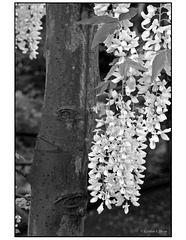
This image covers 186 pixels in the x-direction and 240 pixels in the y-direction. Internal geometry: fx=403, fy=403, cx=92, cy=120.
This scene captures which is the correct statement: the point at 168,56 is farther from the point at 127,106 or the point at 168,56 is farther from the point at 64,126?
the point at 64,126

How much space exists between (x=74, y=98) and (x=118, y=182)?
31cm

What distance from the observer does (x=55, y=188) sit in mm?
1289

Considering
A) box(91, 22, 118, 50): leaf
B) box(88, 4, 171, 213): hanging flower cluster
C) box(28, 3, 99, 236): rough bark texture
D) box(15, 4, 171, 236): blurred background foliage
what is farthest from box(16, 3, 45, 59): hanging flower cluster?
box(15, 4, 171, 236): blurred background foliage

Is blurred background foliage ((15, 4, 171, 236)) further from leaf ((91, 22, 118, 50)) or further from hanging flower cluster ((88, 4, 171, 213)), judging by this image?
leaf ((91, 22, 118, 50))

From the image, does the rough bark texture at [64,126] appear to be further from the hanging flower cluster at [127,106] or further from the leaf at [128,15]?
the leaf at [128,15]

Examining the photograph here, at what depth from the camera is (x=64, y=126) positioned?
1.28 meters

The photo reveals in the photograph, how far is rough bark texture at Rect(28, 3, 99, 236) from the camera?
4.20ft

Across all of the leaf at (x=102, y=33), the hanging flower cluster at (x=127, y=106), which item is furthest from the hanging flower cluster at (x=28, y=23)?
the leaf at (x=102, y=33)

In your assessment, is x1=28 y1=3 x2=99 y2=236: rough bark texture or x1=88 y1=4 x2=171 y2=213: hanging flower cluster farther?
x1=28 y1=3 x2=99 y2=236: rough bark texture

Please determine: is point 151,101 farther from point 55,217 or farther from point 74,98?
point 55,217

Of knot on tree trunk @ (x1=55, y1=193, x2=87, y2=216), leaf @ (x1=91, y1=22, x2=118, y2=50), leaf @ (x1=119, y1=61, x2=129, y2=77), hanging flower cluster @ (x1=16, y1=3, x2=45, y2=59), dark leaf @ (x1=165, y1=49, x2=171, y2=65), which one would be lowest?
knot on tree trunk @ (x1=55, y1=193, x2=87, y2=216)

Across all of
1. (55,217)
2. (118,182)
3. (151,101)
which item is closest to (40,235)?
(55,217)

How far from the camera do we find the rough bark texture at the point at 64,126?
1.28 meters

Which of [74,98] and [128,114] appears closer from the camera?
[128,114]
